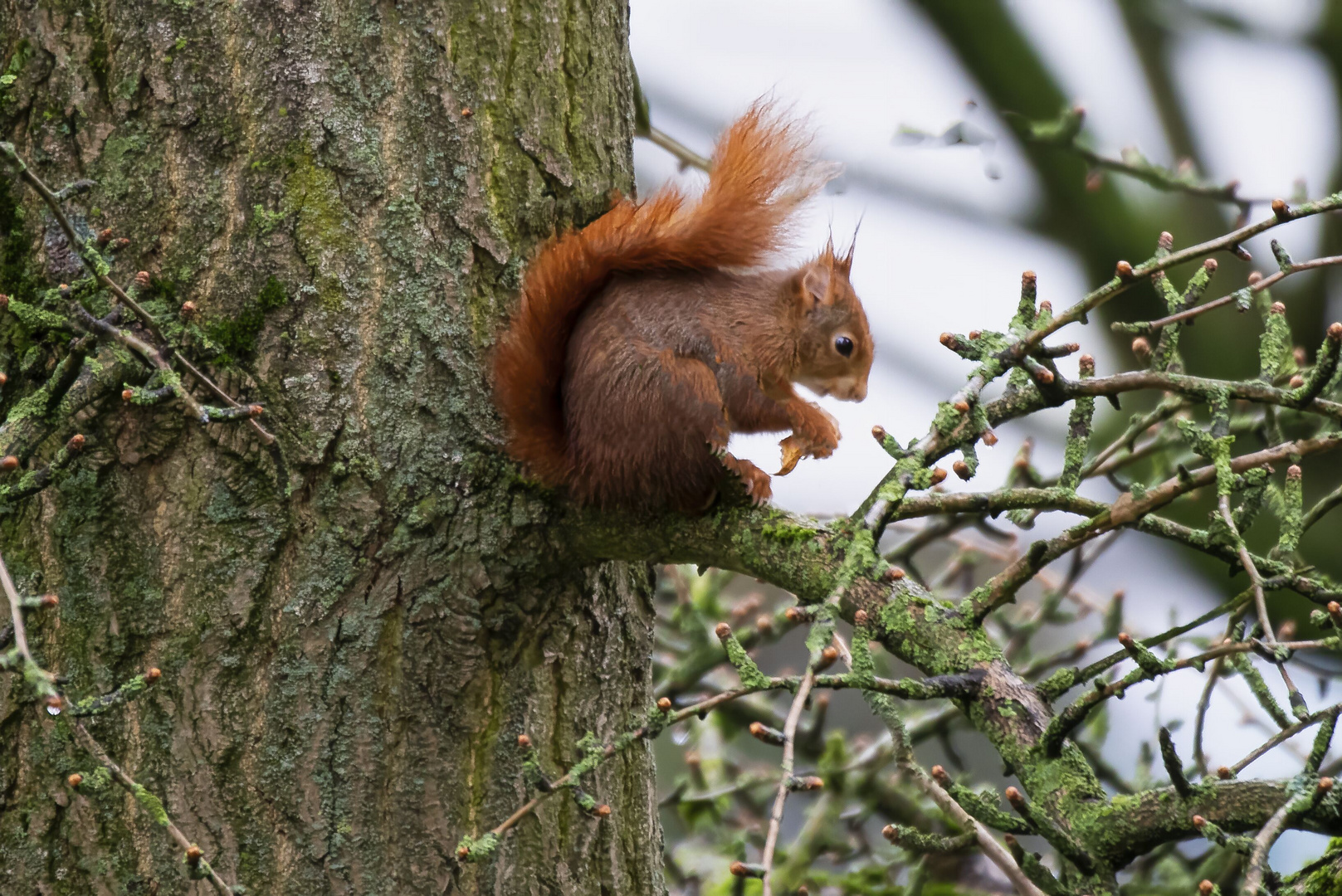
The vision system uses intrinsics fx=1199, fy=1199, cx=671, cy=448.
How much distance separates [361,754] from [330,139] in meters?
0.63

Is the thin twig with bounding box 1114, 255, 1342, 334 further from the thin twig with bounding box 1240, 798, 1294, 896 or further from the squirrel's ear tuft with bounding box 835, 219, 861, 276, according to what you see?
the squirrel's ear tuft with bounding box 835, 219, 861, 276

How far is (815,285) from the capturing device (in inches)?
68.8

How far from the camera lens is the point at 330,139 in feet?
4.09

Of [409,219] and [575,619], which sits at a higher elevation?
[409,219]

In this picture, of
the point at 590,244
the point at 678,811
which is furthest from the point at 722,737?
the point at 590,244

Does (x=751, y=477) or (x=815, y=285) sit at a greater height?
(x=815, y=285)

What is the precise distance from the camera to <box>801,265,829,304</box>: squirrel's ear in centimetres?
172

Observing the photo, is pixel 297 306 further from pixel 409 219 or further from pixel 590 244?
pixel 590 244

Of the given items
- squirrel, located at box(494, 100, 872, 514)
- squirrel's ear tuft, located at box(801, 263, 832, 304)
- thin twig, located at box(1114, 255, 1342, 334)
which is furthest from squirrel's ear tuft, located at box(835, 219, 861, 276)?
thin twig, located at box(1114, 255, 1342, 334)

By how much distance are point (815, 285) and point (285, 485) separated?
853 millimetres

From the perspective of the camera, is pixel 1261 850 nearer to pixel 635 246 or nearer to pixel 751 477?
pixel 751 477

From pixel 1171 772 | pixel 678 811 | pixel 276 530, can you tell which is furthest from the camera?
pixel 678 811

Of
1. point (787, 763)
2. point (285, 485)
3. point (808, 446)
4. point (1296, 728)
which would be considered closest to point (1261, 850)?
point (1296, 728)

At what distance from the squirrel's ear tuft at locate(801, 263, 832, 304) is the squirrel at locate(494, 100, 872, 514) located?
28 centimetres
